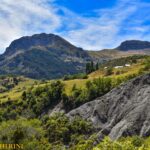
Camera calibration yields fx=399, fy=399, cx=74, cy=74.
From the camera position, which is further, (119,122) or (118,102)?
(118,102)

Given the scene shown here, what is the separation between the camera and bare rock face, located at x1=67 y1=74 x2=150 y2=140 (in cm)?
16638

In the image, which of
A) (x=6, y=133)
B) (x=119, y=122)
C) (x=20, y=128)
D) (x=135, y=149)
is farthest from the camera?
(x=119, y=122)

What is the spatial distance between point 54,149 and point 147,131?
129 ft

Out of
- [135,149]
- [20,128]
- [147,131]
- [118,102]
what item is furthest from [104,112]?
[135,149]

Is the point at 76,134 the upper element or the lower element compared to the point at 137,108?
lower

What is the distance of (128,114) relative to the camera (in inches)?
7082

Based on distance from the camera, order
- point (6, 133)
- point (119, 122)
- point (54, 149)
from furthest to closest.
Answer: point (119, 122), point (54, 149), point (6, 133)

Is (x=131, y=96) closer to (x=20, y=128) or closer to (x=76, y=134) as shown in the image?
(x=76, y=134)

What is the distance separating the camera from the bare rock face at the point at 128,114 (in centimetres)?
16638

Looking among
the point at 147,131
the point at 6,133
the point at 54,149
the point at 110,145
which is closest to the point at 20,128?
the point at 6,133

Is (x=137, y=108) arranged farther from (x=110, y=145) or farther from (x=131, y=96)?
(x=110, y=145)

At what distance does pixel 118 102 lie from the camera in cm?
19762

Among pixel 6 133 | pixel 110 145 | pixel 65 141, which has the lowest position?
pixel 65 141

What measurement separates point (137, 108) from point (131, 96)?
16.4m
